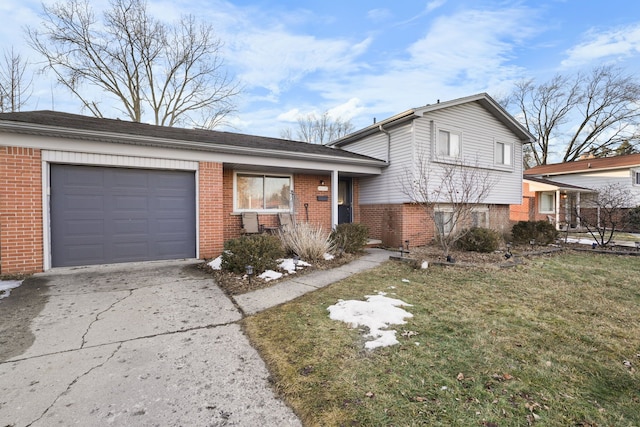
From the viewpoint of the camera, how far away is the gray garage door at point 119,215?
602cm

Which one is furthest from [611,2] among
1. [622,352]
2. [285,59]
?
[622,352]

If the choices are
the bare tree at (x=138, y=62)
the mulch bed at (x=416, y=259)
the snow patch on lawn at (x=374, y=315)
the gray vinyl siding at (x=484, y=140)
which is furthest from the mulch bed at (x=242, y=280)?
the bare tree at (x=138, y=62)

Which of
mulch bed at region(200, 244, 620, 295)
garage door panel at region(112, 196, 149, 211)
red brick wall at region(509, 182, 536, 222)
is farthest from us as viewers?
red brick wall at region(509, 182, 536, 222)

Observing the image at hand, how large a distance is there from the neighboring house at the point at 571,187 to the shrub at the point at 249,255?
16605 mm

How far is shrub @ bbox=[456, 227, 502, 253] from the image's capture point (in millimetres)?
8133

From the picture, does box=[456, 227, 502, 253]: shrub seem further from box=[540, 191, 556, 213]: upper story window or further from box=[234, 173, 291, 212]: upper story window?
box=[540, 191, 556, 213]: upper story window

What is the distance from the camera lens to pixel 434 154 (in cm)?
937

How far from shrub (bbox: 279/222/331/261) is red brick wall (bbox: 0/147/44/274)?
197 inches

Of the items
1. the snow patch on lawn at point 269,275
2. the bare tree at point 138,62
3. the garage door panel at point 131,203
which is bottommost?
the snow patch on lawn at point 269,275

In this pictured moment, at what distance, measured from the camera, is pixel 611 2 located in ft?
32.0

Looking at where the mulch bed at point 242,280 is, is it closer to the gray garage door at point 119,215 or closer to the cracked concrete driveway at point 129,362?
the cracked concrete driveway at point 129,362

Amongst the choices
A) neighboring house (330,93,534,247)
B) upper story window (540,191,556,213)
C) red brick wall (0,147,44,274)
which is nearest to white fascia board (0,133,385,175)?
red brick wall (0,147,44,274)

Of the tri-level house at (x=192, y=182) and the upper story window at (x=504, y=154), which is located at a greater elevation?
the upper story window at (x=504, y=154)

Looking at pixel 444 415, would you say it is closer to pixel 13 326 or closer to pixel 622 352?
pixel 622 352
